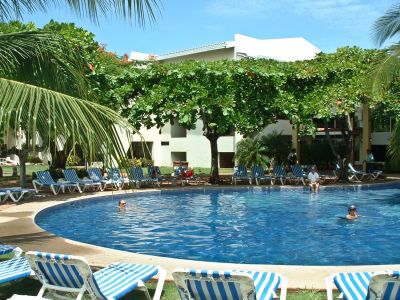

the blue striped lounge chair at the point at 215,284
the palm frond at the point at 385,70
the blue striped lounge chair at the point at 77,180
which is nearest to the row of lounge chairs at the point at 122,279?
the blue striped lounge chair at the point at 215,284

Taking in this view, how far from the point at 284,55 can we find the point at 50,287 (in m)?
34.5

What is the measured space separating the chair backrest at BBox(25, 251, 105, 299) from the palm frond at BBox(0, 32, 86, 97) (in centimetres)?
258

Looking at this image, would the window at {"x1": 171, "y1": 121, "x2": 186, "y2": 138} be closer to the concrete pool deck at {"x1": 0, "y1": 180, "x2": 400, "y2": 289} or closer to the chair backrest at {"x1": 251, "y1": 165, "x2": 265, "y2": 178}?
A: the chair backrest at {"x1": 251, "y1": 165, "x2": 265, "y2": 178}

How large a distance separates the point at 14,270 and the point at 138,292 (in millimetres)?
1448

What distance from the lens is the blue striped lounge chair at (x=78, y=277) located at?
4680mm

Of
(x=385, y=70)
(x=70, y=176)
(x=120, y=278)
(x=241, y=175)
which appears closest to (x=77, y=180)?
(x=70, y=176)

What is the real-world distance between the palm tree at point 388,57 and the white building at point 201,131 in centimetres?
1702

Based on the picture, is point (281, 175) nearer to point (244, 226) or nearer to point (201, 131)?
point (244, 226)

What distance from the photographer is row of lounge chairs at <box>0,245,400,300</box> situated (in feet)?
13.6

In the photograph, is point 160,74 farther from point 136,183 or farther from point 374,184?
point 374,184

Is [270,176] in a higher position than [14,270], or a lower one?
higher

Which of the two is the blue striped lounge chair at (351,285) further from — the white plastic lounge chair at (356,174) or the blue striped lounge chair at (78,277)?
the white plastic lounge chair at (356,174)

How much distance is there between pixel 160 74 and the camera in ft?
69.1

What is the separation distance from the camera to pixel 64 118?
5.17 meters
